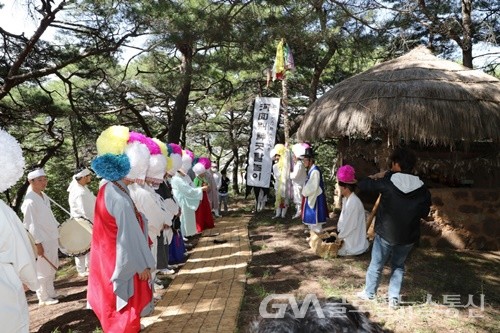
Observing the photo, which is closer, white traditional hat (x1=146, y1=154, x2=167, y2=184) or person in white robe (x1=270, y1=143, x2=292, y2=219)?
white traditional hat (x1=146, y1=154, x2=167, y2=184)

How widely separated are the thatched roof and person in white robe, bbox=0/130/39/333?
17.7ft

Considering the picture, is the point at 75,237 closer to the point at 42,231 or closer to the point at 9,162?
the point at 42,231

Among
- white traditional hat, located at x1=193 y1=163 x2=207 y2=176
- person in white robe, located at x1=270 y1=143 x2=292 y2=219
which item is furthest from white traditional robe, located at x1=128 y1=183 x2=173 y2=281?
person in white robe, located at x1=270 y1=143 x2=292 y2=219

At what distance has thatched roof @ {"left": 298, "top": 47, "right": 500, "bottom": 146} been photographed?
624cm

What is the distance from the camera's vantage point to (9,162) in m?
2.21

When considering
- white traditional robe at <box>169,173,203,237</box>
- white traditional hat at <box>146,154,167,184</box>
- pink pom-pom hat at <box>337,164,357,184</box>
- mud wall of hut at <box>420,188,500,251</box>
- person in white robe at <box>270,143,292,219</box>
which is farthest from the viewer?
person in white robe at <box>270,143,292,219</box>

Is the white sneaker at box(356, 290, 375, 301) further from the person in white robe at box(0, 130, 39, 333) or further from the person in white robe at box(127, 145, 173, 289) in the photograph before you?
the person in white robe at box(0, 130, 39, 333)

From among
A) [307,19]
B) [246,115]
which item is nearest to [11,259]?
[307,19]

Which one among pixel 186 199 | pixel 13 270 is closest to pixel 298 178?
pixel 186 199

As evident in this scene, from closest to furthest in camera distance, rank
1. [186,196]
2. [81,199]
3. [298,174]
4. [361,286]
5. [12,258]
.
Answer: [12,258], [361,286], [81,199], [186,196], [298,174]

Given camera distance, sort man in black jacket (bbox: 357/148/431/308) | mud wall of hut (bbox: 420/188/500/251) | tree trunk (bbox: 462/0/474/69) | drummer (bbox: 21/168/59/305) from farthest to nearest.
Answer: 1. tree trunk (bbox: 462/0/474/69)
2. mud wall of hut (bbox: 420/188/500/251)
3. drummer (bbox: 21/168/59/305)
4. man in black jacket (bbox: 357/148/431/308)

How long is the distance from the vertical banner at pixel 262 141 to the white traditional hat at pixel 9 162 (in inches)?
354

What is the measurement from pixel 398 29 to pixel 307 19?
353cm

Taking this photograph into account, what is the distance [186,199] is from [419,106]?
15.5 ft
